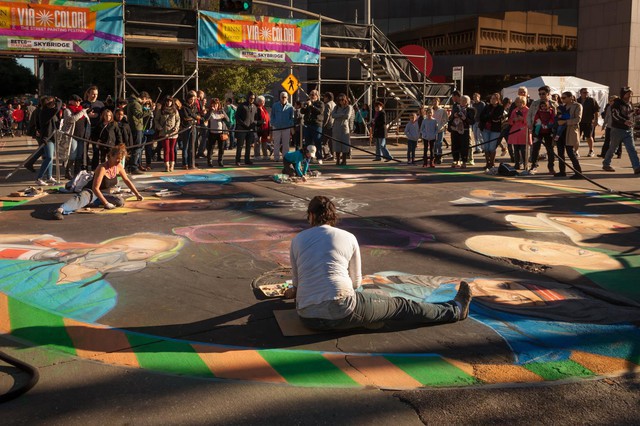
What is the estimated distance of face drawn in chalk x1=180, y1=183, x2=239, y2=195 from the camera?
41.0ft

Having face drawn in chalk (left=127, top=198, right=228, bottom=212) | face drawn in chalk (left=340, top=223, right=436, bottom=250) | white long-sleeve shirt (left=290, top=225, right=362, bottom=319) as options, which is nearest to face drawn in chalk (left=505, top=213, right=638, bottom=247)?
face drawn in chalk (left=340, top=223, right=436, bottom=250)

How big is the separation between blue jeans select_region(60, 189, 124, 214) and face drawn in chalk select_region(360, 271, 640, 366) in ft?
17.8

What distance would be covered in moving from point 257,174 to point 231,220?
540cm

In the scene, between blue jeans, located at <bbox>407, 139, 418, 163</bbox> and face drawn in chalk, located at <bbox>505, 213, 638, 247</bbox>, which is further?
blue jeans, located at <bbox>407, 139, 418, 163</bbox>

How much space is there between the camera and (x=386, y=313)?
Result: 521 centimetres

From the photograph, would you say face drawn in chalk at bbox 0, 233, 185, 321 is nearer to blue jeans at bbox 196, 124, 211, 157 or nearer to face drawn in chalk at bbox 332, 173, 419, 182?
face drawn in chalk at bbox 332, 173, 419, 182

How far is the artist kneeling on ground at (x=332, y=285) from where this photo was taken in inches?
198

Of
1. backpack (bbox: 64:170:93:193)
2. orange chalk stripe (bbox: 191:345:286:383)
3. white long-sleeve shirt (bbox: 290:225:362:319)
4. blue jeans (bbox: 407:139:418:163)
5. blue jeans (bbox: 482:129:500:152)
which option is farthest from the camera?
blue jeans (bbox: 407:139:418:163)

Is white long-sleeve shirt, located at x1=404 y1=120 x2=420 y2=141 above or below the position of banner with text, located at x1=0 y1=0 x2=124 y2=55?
below

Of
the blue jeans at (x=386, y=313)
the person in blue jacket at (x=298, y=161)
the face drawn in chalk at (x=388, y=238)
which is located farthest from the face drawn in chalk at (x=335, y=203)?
the blue jeans at (x=386, y=313)

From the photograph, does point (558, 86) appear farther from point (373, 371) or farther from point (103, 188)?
point (373, 371)

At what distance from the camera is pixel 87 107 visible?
1481cm

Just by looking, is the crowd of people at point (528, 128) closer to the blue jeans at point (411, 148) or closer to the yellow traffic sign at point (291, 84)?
the blue jeans at point (411, 148)

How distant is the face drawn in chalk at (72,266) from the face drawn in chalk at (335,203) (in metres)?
2.73
